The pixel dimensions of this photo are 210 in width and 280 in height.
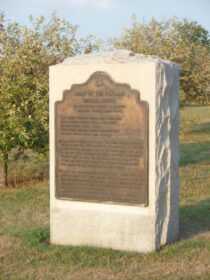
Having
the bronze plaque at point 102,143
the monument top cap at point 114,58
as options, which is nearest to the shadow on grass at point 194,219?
the bronze plaque at point 102,143

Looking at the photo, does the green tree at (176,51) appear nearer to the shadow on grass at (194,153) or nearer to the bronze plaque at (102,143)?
the shadow on grass at (194,153)

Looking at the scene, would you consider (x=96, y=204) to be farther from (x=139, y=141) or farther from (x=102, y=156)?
(x=139, y=141)

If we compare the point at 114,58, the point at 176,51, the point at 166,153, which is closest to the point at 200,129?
the point at 176,51

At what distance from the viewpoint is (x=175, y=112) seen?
18.1 ft

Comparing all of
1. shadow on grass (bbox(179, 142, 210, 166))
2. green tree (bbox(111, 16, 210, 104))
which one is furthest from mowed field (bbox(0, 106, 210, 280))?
green tree (bbox(111, 16, 210, 104))

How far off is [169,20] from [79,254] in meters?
12.4

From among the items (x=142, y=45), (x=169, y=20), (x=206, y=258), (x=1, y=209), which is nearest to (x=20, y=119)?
(x=1, y=209)

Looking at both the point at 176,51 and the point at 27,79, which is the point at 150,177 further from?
the point at 176,51

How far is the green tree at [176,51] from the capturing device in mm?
14812

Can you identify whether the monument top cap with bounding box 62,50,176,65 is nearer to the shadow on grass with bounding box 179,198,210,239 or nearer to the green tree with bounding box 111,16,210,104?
the shadow on grass with bounding box 179,198,210,239

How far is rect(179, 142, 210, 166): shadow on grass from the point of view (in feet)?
42.8

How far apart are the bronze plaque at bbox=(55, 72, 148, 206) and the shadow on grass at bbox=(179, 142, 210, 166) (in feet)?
24.4

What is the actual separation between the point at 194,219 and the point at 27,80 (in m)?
4.79

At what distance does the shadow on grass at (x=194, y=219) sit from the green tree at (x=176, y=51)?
750 cm
